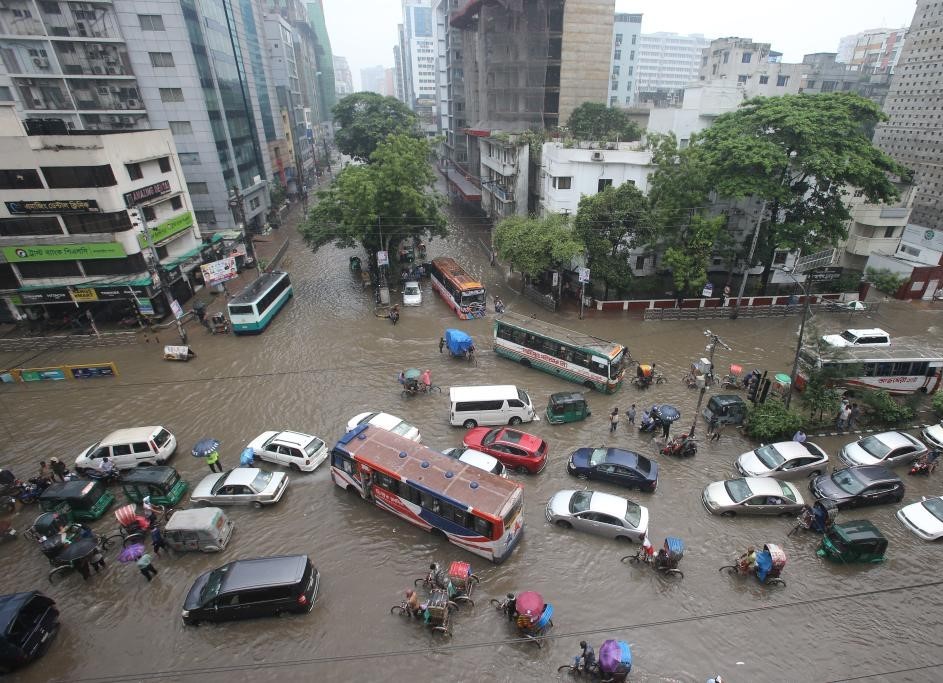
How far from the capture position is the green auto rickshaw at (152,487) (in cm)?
1662

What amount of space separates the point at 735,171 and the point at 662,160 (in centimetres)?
466

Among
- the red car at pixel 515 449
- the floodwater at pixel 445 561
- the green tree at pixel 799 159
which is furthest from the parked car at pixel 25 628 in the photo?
the green tree at pixel 799 159

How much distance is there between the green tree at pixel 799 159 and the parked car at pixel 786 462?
16570 millimetres

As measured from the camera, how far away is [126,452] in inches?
733

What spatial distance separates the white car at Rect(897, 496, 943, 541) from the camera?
15.2m

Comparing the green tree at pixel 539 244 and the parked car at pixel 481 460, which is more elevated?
the green tree at pixel 539 244

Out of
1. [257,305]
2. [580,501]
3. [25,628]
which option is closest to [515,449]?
[580,501]

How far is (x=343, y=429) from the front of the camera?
21.3m

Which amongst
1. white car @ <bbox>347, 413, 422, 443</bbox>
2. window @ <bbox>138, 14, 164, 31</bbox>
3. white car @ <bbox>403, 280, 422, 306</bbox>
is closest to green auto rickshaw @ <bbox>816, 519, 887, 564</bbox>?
white car @ <bbox>347, 413, 422, 443</bbox>

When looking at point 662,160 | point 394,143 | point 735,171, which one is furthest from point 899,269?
point 394,143

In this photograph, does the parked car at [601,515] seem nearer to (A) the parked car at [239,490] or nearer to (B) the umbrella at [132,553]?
(A) the parked car at [239,490]

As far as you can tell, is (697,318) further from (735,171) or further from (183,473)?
(183,473)

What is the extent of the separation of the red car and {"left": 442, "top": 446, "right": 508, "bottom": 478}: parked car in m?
0.75

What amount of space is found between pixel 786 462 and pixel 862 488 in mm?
2275
